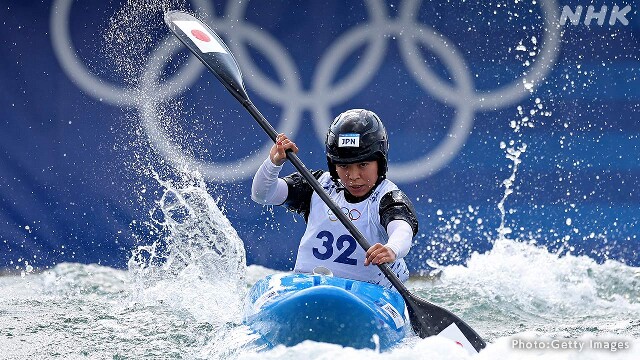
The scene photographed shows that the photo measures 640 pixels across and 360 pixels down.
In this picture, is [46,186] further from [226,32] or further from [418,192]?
[418,192]

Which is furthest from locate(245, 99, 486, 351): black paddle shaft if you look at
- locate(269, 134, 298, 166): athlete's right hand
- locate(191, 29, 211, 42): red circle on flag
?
locate(191, 29, 211, 42): red circle on flag

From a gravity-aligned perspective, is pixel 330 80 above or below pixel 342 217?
above

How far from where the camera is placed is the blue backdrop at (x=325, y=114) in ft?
27.5

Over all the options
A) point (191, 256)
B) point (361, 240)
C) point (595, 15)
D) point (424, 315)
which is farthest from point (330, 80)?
point (424, 315)

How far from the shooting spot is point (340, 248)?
18.9ft

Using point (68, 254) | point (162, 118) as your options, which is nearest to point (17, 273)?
point (68, 254)

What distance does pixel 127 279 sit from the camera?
816cm

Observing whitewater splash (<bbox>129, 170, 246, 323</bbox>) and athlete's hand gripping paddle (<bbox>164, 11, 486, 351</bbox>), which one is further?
whitewater splash (<bbox>129, 170, 246, 323</bbox>)

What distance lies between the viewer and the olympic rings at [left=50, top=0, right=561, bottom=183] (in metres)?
8.42

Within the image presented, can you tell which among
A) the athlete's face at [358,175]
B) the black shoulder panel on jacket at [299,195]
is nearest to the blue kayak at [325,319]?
the athlete's face at [358,175]

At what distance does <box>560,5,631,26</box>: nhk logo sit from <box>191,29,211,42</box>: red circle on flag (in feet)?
11.0

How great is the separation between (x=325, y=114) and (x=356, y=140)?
3009 millimetres

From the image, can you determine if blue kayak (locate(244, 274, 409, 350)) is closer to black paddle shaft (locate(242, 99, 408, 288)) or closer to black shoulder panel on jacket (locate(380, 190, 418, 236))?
black paddle shaft (locate(242, 99, 408, 288))

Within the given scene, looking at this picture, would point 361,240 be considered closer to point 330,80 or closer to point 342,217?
point 342,217
